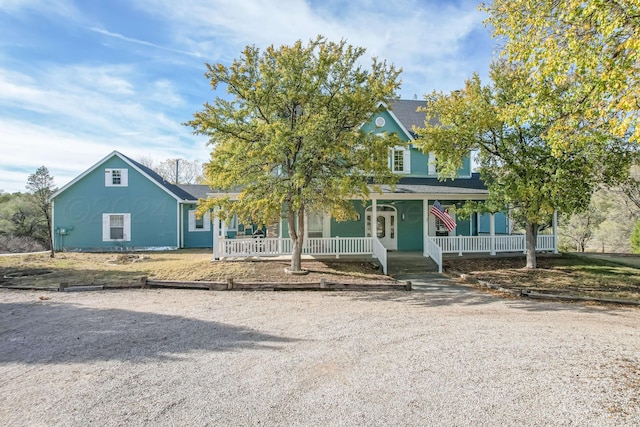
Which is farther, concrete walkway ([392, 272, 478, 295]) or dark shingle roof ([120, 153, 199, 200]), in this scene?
dark shingle roof ([120, 153, 199, 200])

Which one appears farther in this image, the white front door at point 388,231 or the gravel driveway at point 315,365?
the white front door at point 388,231

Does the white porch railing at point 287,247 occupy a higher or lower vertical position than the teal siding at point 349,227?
lower

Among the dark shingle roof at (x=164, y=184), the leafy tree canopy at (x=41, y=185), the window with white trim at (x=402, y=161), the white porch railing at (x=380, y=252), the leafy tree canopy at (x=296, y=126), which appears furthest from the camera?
the dark shingle roof at (x=164, y=184)

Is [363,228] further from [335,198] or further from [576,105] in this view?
[576,105]

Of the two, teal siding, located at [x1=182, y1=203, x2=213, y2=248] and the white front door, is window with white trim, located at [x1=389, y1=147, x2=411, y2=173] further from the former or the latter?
teal siding, located at [x1=182, y1=203, x2=213, y2=248]

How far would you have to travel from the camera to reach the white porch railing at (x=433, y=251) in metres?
14.8

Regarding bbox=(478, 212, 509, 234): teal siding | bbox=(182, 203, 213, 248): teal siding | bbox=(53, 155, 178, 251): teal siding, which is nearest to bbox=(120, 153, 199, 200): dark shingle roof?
bbox=(53, 155, 178, 251): teal siding

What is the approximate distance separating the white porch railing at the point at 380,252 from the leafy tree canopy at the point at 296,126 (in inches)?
113

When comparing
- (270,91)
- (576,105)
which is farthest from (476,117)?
(270,91)

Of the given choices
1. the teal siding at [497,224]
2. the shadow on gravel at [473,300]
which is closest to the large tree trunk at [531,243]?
the shadow on gravel at [473,300]

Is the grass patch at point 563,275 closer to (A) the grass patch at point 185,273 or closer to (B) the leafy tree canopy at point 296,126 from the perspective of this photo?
(A) the grass patch at point 185,273

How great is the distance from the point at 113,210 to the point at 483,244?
20956 millimetres

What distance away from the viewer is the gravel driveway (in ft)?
12.6

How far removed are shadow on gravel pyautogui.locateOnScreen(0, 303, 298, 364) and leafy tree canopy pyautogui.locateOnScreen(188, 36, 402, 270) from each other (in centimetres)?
472
